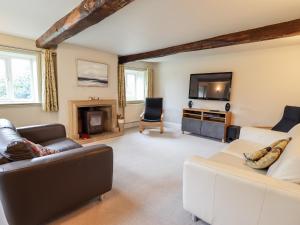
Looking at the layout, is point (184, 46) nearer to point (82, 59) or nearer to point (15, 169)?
point (82, 59)

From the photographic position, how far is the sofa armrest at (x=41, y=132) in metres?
2.43

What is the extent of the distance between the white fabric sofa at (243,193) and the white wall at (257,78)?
2.95m

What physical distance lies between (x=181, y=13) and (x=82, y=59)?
2.70 m

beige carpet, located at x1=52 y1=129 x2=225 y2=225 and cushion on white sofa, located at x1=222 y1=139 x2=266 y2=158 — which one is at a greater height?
cushion on white sofa, located at x1=222 y1=139 x2=266 y2=158

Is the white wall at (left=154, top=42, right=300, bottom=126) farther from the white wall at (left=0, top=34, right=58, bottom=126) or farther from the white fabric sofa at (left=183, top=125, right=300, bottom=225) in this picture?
the white wall at (left=0, top=34, right=58, bottom=126)

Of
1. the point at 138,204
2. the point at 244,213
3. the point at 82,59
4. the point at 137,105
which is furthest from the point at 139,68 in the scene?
the point at 244,213

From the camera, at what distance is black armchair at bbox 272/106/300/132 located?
10.3ft

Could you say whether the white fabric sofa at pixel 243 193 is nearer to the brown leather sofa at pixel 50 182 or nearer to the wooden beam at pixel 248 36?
the brown leather sofa at pixel 50 182

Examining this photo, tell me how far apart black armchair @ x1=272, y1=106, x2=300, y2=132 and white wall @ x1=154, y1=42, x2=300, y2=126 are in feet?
1.32

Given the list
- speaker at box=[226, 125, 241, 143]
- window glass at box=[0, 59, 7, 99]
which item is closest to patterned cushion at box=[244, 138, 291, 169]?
speaker at box=[226, 125, 241, 143]

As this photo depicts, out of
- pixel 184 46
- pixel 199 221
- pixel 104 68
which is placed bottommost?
pixel 199 221

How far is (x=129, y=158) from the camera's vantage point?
120 inches

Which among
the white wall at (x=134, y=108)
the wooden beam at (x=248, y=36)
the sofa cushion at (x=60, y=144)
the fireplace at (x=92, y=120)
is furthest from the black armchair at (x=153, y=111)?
the sofa cushion at (x=60, y=144)

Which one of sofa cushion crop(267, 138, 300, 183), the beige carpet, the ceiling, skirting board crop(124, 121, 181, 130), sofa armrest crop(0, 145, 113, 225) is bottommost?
the beige carpet
